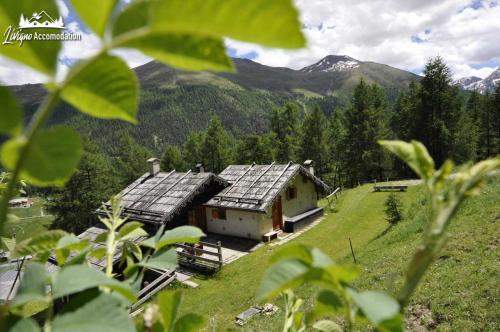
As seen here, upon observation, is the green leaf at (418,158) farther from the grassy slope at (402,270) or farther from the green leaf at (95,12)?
the grassy slope at (402,270)

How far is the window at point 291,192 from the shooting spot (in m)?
22.8

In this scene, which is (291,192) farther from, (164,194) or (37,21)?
(37,21)

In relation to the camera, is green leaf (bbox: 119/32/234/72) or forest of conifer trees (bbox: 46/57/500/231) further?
forest of conifer trees (bbox: 46/57/500/231)

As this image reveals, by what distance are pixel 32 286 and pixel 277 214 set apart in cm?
2041

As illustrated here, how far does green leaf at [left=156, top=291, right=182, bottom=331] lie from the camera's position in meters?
0.76

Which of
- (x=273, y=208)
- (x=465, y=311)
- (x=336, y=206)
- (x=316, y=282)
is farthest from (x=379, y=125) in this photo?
(x=316, y=282)

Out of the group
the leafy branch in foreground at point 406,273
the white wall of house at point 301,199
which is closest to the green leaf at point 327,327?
the leafy branch in foreground at point 406,273

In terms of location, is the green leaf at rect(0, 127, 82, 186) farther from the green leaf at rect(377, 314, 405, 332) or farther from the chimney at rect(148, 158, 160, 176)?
the chimney at rect(148, 158, 160, 176)

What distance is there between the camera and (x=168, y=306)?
77cm

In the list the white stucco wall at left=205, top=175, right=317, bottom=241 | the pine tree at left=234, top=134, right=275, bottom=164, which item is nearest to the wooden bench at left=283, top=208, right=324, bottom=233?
the white stucco wall at left=205, top=175, right=317, bottom=241

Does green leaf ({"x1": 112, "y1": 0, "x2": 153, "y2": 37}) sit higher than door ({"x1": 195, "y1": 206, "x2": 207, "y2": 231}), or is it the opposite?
green leaf ({"x1": 112, "y1": 0, "x2": 153, "y2": 37})

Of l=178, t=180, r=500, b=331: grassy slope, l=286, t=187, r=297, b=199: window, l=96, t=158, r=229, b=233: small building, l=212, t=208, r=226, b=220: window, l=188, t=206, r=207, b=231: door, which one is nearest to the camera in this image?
l=178, t=180, r=500, b=331: grassy slope

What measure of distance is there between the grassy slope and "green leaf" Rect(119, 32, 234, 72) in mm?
2038

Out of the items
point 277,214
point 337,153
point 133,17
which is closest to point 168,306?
point 133,17
